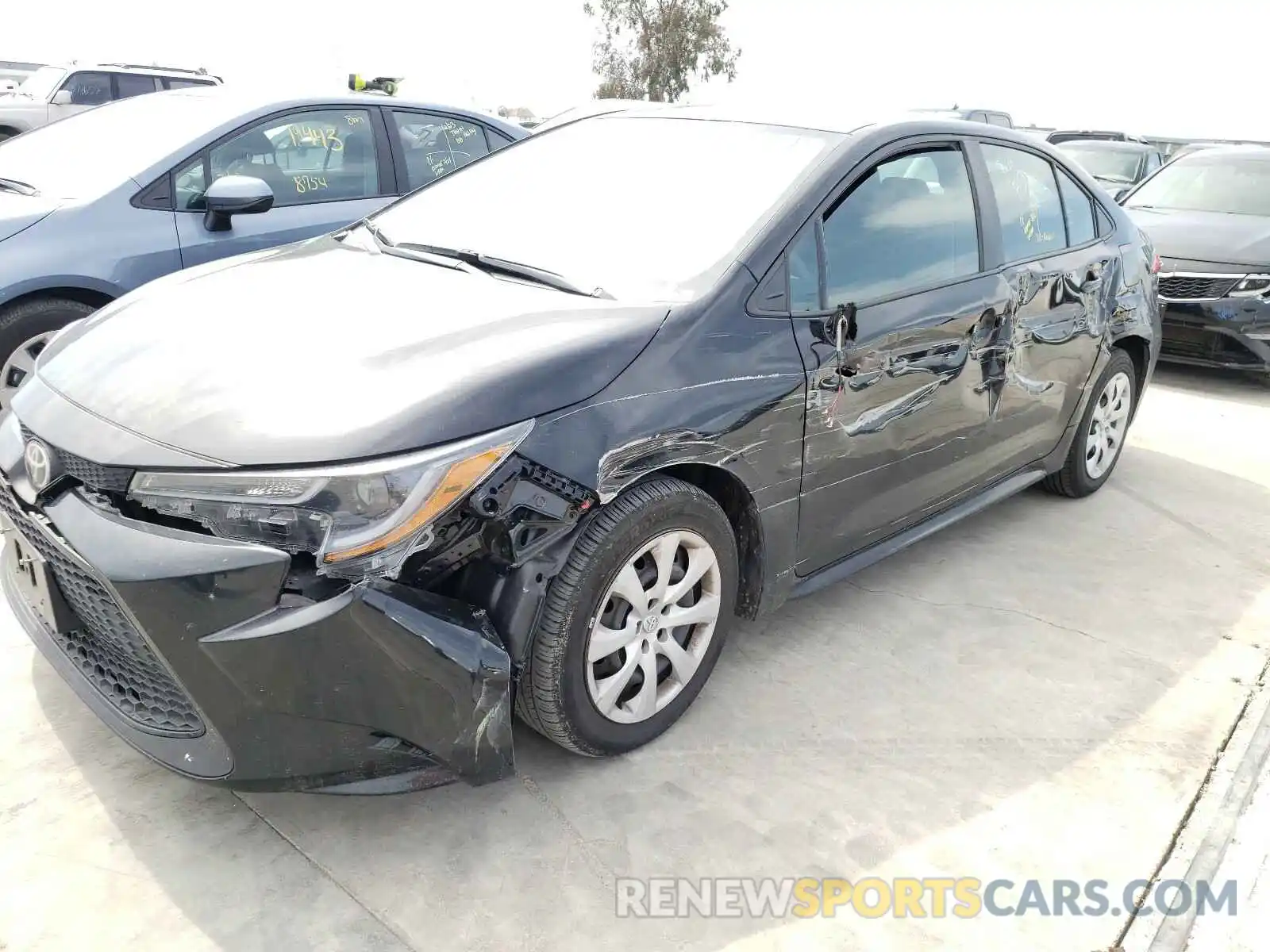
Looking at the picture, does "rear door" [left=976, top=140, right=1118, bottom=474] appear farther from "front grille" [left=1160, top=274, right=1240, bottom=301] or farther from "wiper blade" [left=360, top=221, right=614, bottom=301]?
"front grille" [left=1160, top=274, right=1240, bottom=301]

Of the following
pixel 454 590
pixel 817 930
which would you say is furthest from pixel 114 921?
pixel 817 930

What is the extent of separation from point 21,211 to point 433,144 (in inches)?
78.5

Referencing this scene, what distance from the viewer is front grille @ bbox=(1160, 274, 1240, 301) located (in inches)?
262

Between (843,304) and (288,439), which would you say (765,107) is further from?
(288,439)

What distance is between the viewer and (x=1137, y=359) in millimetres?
4688

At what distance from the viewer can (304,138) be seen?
478cm

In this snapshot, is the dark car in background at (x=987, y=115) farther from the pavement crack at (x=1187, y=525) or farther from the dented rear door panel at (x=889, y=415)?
the dented rear door panel at (x=889, y=415)

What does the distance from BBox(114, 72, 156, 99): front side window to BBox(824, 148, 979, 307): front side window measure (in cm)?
1298

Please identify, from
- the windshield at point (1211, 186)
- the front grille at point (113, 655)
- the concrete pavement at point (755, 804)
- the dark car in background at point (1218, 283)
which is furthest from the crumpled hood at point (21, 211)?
the windshield at point (1211, 186)

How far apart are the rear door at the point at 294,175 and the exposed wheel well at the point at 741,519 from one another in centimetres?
272

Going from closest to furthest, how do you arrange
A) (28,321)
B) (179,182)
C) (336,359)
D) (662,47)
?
(336,359) < (28,321) < (179,182) < (662,47)

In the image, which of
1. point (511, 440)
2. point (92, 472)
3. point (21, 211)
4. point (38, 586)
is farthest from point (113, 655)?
point (21, 211)

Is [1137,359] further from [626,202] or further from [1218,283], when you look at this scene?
[626,202]

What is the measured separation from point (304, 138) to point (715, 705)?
341cm
